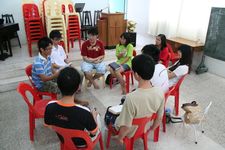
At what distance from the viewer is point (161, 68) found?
197 centimetres

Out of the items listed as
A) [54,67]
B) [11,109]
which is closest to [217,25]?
[54,67]

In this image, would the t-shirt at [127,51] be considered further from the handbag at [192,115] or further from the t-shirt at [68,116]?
the t-shirt at [68,116]

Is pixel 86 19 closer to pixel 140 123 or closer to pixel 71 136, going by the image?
pixel 140 123

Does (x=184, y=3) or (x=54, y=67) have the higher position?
(x=184, y=3)

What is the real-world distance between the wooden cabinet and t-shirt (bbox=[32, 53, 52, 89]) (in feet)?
8.95

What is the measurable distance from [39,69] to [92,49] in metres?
1.03

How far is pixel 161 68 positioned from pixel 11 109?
1990 millimetres

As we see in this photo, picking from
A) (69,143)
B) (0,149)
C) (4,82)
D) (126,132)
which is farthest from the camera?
(4,82)

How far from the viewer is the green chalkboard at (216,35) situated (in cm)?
346

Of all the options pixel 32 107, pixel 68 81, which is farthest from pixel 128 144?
pixel 32 107

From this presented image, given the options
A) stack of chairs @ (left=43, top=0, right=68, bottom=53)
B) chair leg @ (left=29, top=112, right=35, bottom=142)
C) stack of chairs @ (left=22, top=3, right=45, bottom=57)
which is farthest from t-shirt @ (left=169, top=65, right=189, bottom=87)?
stack of chairs @ (left=22, top=3, right=45, bottom=57)

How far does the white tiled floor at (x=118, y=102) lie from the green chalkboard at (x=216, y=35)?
1.52 ft

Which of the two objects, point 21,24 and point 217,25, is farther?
point 21,24

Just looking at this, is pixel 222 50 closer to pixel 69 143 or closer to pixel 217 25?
pixel 217 25
